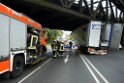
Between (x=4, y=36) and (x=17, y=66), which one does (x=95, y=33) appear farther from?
(x=4, y=36)

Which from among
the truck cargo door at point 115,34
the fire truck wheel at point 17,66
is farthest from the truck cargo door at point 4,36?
the truck cargo door at point 115,34

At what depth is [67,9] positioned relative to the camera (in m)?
18.5

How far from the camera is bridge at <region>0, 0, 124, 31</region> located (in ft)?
53.1

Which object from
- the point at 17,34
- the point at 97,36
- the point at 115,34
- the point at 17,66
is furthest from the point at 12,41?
the point at 115,34

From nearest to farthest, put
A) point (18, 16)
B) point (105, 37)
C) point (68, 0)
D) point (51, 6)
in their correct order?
point (18, 16)
point (51, 6)
point (68, 0)
point (105, 37)

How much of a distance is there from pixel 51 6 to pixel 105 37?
9849mm

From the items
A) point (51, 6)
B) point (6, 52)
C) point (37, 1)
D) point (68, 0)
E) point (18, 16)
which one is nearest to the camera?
point (6, 52)

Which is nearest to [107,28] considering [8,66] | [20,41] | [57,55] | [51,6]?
[57,55]

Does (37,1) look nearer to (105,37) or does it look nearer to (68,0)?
(68,0)

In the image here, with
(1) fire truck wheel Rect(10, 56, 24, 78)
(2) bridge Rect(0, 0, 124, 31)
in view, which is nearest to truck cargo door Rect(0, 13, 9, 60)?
(1) fire truck wheel Rect(10, 56, 24, 78)

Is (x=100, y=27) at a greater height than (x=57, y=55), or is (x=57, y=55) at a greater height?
(x=100, y=27)

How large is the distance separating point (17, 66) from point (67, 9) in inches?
387

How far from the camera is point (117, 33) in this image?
25.8 meters

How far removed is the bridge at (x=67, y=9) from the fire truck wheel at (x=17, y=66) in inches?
215
